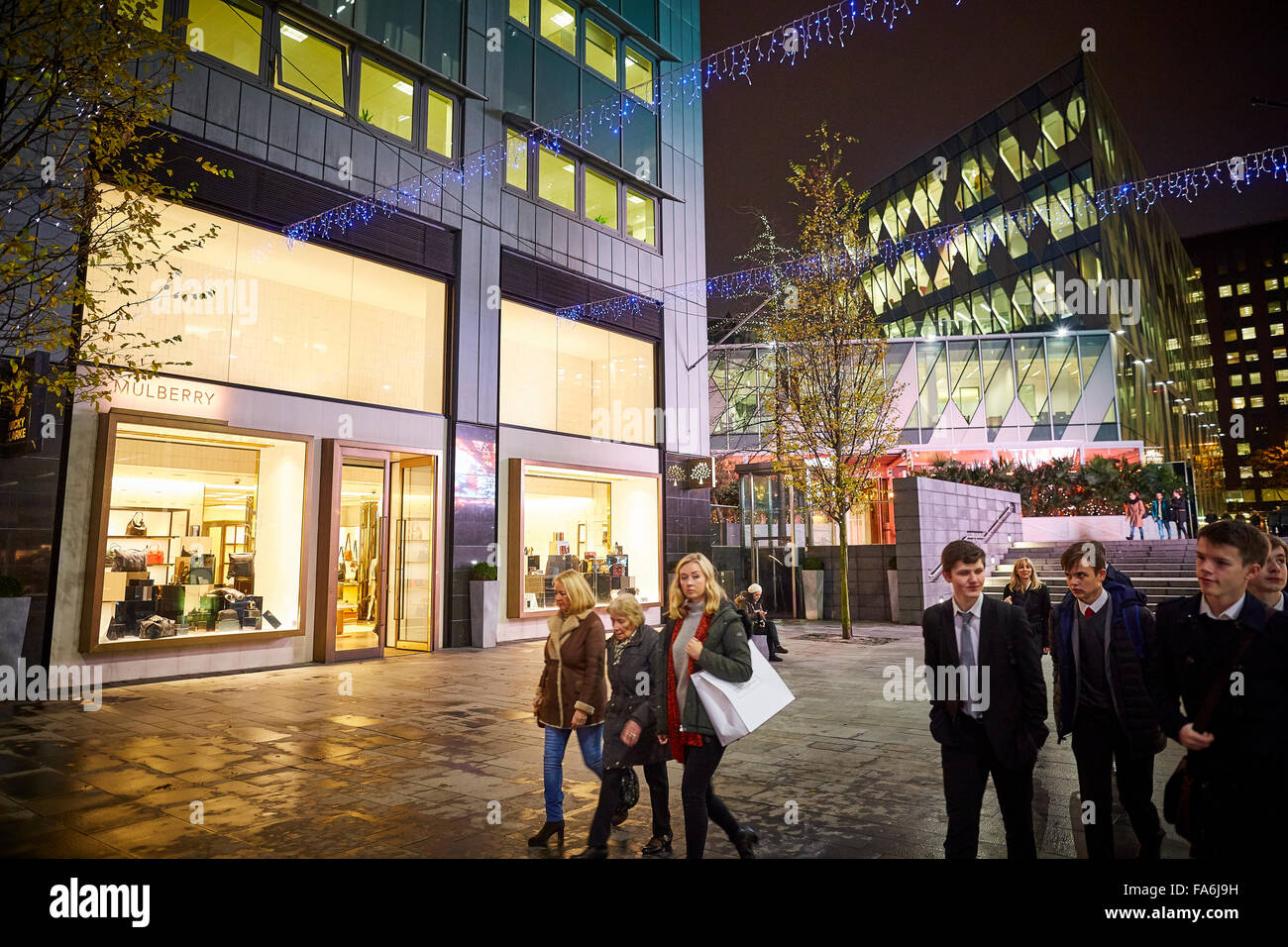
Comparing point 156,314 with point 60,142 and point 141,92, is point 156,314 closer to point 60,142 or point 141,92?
point 60,142

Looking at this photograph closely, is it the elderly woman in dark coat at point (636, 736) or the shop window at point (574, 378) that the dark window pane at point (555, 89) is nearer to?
the shop window at point (574, 378)

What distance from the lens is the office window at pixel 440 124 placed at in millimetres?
16281

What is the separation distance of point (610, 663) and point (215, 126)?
12.4m

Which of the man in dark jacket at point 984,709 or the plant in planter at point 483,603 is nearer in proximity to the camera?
the man in dark jacket at point 984,709

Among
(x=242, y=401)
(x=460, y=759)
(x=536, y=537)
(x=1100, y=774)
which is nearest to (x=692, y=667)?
(x=1100, y=774)

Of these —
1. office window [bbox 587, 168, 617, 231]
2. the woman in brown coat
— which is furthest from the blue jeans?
office window [bbox 587, 168, 617, 231]

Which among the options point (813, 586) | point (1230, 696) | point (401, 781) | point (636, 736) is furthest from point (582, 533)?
point (1230, 696)

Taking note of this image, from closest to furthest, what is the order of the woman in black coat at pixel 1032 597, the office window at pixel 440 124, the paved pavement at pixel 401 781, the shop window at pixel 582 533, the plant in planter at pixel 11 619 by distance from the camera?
1. the paved pavement at pixel 401 781
2. the woman in black coat at pixel 1032 597
3. the plant in planter at pixel 11 619
4. the office window at pixel 440 124
5. the shop window at pixel 582 533

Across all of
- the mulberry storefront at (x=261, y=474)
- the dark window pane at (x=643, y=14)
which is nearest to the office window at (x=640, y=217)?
the dark window pane at (x=643, y=14)

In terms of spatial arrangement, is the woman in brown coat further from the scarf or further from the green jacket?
the green jacket

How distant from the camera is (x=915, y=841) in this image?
4.74 meters

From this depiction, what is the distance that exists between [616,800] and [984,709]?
7.24ft

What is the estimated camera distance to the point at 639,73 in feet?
71.5

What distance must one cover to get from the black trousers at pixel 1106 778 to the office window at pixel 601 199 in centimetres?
1774
